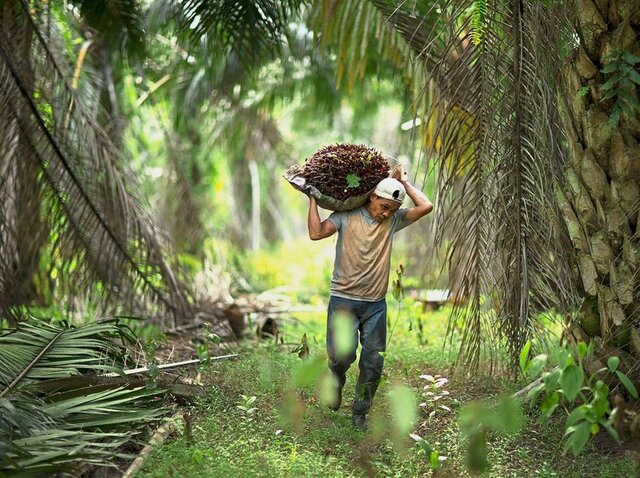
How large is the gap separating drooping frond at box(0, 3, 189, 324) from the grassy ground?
1737mm

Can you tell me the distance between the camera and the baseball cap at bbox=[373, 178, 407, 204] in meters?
5.47

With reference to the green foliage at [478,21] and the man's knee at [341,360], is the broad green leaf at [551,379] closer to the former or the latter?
the man's knee at [341,360]

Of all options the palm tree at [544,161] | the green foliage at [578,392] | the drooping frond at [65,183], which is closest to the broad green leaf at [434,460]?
the green foliage at [578,392]

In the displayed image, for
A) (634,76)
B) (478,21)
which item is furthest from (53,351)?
(634,76)

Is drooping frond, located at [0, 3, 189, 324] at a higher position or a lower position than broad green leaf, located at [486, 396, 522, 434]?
higher

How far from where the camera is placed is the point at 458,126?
5816mm

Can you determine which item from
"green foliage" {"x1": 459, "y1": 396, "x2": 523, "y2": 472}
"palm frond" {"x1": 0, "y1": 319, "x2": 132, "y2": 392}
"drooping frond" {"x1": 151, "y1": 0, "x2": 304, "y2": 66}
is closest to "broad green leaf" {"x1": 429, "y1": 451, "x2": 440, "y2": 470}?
"green foliage" {"x1": 459, "y1": 396, "x2": 523, "y2": 472}

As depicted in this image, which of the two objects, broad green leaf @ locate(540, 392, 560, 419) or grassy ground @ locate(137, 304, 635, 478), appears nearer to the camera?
broad green leaf @ locate(540, 392, 560, 419)

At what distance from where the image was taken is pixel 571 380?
13.7 ft

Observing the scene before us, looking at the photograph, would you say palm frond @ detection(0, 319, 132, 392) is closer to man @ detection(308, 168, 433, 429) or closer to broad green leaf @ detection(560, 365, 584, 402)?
man @ detection(308, 168, 433, 429)

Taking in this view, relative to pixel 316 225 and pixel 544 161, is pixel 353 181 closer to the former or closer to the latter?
pixel 316 225

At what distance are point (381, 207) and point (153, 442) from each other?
1.92m

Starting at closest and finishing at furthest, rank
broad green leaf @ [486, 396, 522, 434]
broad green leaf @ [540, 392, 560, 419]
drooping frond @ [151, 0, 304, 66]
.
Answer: broad green leaf @ [486, 396, 522, 434]
broad green leaf @ [540, 392, 560, 419]
drooping frond @ [151, 0, 304, 66]

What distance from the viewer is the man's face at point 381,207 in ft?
18.0
